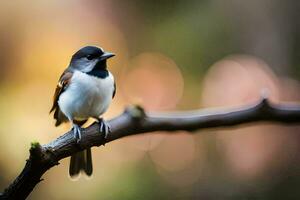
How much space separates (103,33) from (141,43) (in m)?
0.47

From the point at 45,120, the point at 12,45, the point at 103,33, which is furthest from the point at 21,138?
the point at 103,33

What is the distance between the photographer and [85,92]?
256 centimetres

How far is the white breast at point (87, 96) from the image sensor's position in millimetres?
2551

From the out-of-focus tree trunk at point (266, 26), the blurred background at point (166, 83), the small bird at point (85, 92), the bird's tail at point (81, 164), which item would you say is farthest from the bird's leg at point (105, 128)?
the out-of-focus tree trunk at point (266, 26)

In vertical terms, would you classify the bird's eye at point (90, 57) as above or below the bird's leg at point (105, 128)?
above

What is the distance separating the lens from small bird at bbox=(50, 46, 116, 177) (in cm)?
256

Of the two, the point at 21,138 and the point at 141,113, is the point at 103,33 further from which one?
the point at 141,113

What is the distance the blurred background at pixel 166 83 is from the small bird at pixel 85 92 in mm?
1548

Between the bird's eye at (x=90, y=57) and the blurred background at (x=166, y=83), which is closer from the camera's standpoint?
the bird's eye at (x=90, y=57)

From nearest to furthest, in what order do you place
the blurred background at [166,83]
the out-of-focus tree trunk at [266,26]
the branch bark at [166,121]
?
the branch bark at [166,121] < the blurred background at [166,83] < the out-of-focus tree trunk at [266,26]

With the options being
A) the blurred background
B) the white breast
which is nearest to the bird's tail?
the white breast

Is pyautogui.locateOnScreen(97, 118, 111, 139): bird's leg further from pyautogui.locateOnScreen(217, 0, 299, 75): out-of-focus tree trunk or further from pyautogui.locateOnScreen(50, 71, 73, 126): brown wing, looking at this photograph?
pyautogui.locateOnScreen(217, 0, 299, 75): out-of-focus tree trunk

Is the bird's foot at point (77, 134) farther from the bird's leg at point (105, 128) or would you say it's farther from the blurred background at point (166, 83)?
the blurred background at point (166, 83)

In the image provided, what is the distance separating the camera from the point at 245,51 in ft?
17.8
